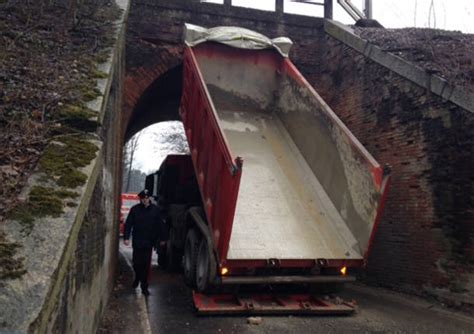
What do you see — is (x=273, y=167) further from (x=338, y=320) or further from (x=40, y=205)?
(x=40, y=205)

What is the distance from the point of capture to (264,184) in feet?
22.9

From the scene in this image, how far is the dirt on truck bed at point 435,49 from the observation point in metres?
6.71

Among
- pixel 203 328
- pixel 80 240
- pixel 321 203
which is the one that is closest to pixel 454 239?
pixel 321 203

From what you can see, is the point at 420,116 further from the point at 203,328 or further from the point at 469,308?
the point at 203,328

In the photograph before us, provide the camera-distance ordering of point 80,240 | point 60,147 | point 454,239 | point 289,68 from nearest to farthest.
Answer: point 80,240 → point 60,147 → point 454,239 → point 289,68

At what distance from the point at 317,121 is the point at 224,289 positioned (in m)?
2.98

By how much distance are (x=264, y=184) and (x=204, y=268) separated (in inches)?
64.7

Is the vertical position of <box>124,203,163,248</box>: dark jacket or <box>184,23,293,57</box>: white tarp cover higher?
<box>184,23,293,57</box>: white tarp cover

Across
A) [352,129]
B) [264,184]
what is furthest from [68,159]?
[352,129]

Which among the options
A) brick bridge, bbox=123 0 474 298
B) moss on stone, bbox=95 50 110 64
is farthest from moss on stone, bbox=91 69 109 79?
brick bridge, bbox=123 0 474 298

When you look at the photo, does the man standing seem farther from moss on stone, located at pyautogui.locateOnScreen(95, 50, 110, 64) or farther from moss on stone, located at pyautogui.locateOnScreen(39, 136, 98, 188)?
moss on stone, located at pyautogui.locateOnScreen(39, 136, 98, 188)

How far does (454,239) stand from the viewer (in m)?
6.20

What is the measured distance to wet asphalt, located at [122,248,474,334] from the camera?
5.11 m

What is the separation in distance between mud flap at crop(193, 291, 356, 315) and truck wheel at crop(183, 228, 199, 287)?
0.81 metres
